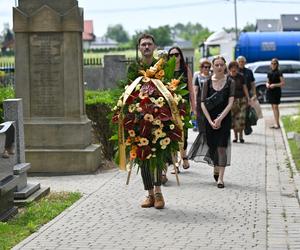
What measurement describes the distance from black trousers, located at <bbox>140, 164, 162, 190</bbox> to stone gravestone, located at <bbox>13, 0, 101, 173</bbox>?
116 inches

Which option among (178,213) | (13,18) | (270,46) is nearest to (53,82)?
(13,18)

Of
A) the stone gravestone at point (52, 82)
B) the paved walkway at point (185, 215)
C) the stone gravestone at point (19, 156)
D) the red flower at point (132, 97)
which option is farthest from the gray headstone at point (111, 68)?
the red flower at point (132, 97)

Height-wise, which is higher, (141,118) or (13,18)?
(13,18)

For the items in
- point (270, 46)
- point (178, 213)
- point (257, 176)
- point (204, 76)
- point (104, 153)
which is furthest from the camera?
point (270, 46)

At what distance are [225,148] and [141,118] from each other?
2.26 metres

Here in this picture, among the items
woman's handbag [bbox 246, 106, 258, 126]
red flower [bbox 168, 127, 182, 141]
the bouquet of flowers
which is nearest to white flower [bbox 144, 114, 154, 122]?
Answer: the bouquet of flowers

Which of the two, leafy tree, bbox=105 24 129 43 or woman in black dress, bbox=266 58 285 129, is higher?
leafy tree, bbox=105 24 129 43

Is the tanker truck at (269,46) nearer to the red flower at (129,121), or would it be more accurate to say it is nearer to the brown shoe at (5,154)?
the red flower at (129,121)

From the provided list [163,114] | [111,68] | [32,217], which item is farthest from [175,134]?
[111,68]

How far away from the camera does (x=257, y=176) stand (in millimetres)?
11523

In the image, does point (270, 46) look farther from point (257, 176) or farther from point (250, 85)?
point (257, 176)

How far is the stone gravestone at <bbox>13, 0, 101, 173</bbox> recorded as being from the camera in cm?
1177

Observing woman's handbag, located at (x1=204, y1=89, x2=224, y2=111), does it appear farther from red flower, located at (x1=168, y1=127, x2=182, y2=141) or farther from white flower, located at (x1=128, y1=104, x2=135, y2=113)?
white flower, located at (x1=128, y1=104, x2=135, y2=113)

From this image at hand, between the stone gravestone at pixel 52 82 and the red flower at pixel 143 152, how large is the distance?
313 cm
